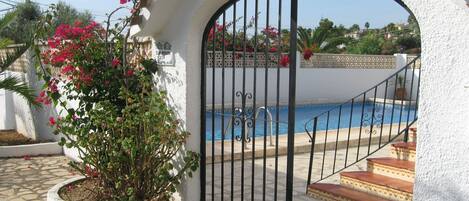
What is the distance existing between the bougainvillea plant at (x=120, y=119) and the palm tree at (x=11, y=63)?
342 centimetres

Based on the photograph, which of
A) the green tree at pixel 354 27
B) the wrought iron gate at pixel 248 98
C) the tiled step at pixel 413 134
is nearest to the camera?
the wrought iron gate at pixel 248 98

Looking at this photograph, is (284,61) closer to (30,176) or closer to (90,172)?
(90,172)

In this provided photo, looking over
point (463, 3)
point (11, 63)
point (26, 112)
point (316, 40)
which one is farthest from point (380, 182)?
point (316, 40)

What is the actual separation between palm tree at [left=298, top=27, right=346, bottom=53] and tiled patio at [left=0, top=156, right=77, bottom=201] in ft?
53.4

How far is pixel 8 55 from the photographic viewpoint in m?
8.87

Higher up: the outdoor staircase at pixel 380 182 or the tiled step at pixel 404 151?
the tiled step at pixel 404 151

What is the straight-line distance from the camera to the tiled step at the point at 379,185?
15.6 ft

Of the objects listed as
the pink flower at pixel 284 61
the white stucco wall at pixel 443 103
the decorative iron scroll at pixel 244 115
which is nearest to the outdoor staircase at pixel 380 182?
the decorative iron scroll at pixel 244 115

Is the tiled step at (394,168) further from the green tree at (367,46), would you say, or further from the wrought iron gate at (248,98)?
the green tree at (367,46)

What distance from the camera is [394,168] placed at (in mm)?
5254

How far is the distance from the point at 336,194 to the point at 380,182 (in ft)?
1.64

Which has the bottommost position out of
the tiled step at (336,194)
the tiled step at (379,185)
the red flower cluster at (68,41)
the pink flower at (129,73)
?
the tiled step at (336,194)

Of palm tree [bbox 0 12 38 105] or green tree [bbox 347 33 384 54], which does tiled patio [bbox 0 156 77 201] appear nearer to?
palm tree [bbox 0 12 38 105]

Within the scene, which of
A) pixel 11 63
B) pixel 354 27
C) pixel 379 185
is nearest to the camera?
pixel 379 185
